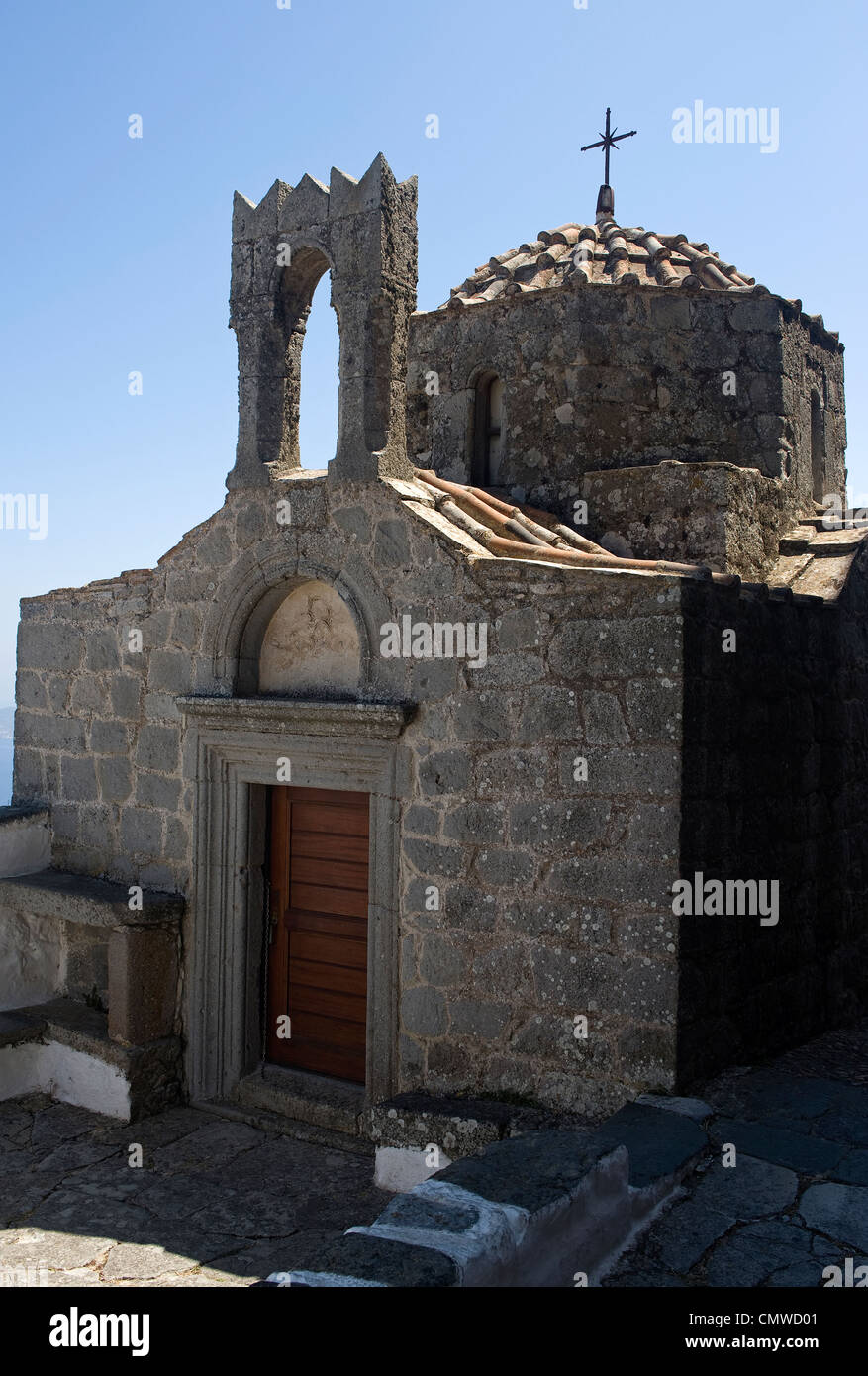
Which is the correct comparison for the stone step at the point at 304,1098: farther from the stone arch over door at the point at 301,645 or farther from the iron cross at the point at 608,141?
the iron cross at the point at 608,141

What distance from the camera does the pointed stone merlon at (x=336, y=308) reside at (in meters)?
5.91

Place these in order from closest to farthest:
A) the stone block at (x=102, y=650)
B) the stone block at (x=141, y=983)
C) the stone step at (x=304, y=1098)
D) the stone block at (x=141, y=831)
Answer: the stone step at (x=304, y=1098) → the stone block at (x=141, y=983) → the stone block at (x=141, y=831) → the stone block at (x=102, y=650)

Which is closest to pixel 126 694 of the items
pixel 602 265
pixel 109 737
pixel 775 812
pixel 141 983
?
pixel 109 737

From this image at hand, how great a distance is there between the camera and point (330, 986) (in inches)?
251

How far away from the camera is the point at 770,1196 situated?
3840 mm

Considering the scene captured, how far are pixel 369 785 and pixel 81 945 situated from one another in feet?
8.57

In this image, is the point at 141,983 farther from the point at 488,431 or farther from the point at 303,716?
the point at 488,431

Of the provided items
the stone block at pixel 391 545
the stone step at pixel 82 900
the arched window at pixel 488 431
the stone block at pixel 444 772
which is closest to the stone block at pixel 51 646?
the stone step at pixel 82 900

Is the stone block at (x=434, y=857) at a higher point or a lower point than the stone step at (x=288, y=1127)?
higher

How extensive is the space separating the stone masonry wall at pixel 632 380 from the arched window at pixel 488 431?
5.0 inches

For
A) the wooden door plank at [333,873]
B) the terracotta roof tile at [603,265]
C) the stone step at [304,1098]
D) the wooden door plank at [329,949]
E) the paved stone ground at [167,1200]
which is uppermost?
the terracotta roof tile at [603,265]

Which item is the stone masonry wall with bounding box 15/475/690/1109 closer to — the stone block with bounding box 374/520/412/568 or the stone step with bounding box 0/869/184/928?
the stone block with bounding box 374/520/412/568

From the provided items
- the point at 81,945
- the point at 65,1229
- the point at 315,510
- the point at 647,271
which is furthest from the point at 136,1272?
the point at 647,271

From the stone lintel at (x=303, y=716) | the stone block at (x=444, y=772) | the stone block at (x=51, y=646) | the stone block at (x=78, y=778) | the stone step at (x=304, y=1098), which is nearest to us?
the stone block at (x=444, y=772)
